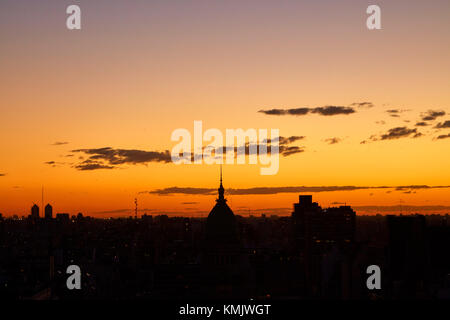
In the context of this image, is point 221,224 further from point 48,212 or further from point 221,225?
point 48,212

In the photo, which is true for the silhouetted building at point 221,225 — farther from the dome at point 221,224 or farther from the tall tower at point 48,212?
the tall tower at point 48,212

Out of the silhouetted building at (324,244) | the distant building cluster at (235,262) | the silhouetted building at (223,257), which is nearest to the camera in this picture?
the silhouetted building at (223,257)

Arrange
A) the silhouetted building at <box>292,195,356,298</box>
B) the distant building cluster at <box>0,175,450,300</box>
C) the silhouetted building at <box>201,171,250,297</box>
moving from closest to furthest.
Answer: the silhouetted building at <box>201,171,250,297</box>
the distant building cluster at <box>0,175,450,300</box>
the silhouetted building at <box>292,195,356,298</box>

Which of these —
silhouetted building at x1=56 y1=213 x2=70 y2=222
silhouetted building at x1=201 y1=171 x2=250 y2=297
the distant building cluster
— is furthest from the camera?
silhouetted building at x1=56 y1=213 x2=70 y2=222

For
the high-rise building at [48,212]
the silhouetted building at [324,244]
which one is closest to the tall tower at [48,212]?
the high-rise building at [48,212]

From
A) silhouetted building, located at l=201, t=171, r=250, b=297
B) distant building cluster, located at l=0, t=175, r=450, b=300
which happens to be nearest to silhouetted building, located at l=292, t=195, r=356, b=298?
distant building cluster, located at l=0, t=175, r=450, b=300

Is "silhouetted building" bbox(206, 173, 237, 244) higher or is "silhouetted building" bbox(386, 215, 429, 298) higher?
"silhouetted building" bbox(206, 173, 237, 244)

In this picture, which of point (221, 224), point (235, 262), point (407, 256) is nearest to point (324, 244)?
point (407, 256)

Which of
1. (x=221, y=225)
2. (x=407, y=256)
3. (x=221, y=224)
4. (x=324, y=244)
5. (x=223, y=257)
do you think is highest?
(x=221, y=224)

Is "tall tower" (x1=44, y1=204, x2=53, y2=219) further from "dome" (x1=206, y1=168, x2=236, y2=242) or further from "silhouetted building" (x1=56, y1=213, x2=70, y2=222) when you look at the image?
"dome" (x1=206, y1=168, x2=236, y2=242)

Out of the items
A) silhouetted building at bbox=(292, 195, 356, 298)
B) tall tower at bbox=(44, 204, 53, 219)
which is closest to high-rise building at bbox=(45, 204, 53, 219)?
tall tower at bbox=(44, 204, 53, 219)

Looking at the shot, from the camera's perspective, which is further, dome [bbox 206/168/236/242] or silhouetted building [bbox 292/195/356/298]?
silhouetted building [bbox 292/195/356/298]
